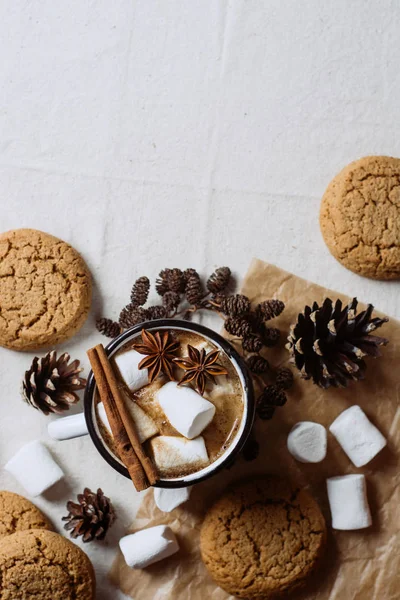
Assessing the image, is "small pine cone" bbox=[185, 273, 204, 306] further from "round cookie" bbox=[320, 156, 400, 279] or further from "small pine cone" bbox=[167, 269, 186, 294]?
"round cookie" bbox=[320, 156, 400, 279]

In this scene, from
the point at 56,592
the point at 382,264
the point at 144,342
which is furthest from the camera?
the point at 382,264

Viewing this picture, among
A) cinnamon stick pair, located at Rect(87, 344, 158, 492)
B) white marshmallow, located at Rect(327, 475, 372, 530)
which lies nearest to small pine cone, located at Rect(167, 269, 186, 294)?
cinnamon stick pair, located at Rect(87, 344, 158, 492)

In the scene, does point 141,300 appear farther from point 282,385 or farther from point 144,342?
point 282,385

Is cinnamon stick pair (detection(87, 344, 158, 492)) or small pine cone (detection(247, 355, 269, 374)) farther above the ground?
small pine cone (detection(247, 355, 269, 374))

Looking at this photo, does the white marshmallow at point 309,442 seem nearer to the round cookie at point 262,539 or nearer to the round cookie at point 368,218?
the round cookie at point 262,539

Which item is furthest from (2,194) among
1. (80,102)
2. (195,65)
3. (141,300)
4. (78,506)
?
(78,506)

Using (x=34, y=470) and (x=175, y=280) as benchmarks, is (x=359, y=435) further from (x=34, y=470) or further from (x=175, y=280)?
(x=34, y=470)
